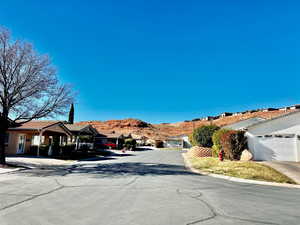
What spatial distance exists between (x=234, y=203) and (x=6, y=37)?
1707 centimetres

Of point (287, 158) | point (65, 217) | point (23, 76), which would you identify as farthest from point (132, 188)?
point (287, 158)

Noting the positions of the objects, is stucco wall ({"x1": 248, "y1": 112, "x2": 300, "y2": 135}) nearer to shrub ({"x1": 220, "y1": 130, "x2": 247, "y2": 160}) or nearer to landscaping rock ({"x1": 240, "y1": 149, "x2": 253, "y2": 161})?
shrub ({"x1": 220, "y1": 130, "x2": 247, "y2": 160})

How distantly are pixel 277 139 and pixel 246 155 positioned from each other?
299cm

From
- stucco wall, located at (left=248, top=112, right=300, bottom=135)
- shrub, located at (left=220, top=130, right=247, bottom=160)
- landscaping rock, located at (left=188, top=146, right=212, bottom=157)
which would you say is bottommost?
landscaping rock, located at (left=188, top=146, right=212, bottom=157)

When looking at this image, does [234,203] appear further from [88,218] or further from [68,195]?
[68,195]

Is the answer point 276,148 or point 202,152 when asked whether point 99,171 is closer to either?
point 276,148

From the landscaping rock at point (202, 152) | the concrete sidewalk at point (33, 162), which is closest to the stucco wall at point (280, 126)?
the landscaping rock at point (202, 152)

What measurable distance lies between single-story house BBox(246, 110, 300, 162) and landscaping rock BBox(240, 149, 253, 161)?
361mm

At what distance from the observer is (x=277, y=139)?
1822cm

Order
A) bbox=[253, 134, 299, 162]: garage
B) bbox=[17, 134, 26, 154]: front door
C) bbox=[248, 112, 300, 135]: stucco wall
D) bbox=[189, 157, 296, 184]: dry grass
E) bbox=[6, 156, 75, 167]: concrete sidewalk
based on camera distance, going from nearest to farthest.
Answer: bbox=[189, 157, 296, 184]: dry grass
bbox=[6, 156, 75, 167]: concrete sidewalk
bbox=[253, 134, 299, 162]: garage
bbox=[248, 112, 300, 135]: stucco wall
bbox=[17, 134, 26, 154]: front door

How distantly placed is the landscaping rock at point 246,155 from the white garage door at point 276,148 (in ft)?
1.51

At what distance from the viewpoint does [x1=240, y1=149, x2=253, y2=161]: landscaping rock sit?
18609 millimetres

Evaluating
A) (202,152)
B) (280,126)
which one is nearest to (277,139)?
(280,126)

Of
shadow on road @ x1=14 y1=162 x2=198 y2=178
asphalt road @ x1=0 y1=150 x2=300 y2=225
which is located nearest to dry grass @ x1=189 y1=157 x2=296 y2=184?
shadow on road @ x1=14 y1=162 x2=198 y2=178
